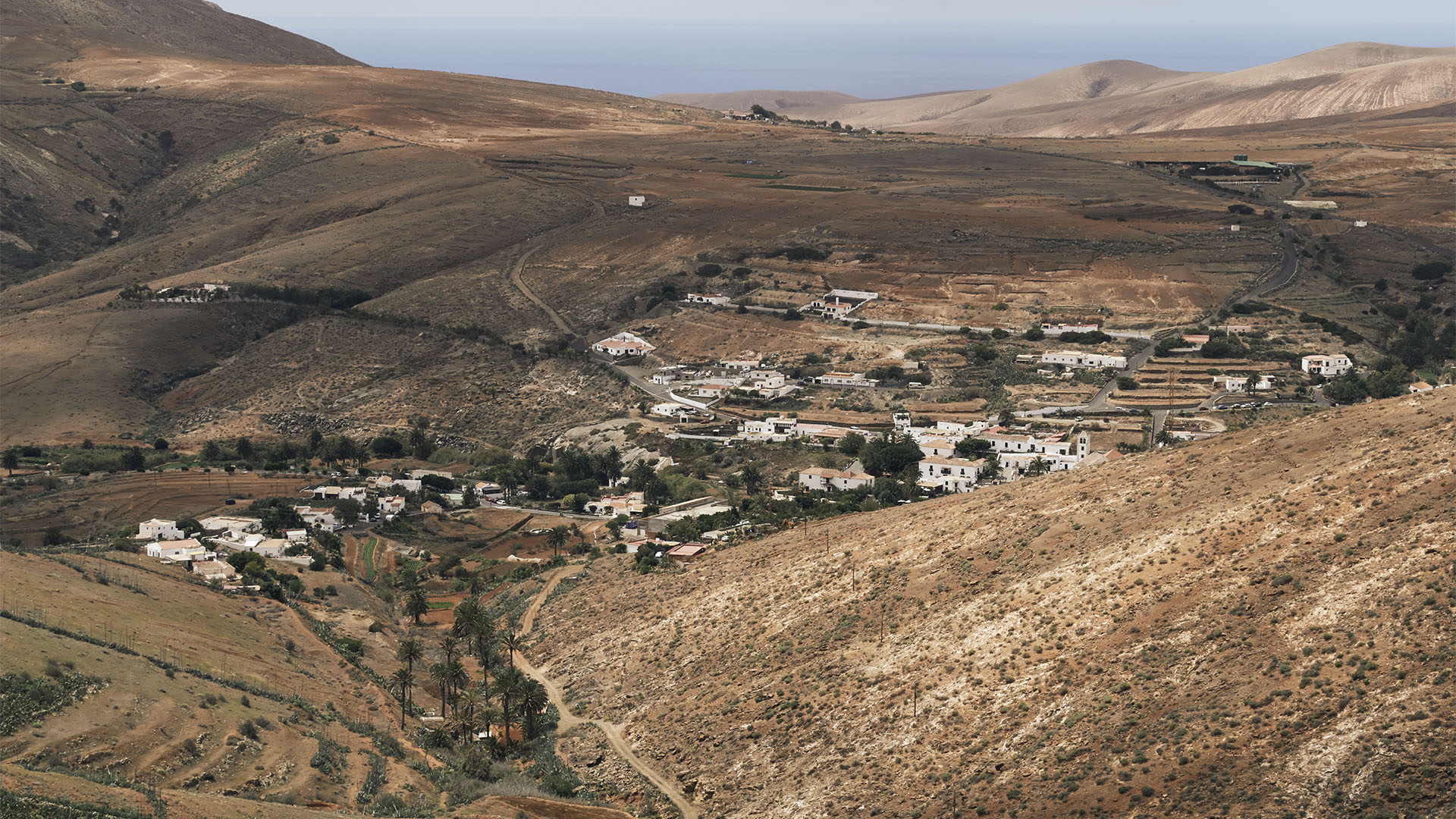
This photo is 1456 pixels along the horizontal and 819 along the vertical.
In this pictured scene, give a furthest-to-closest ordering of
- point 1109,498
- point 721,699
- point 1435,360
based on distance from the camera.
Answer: point 1435,360, point 1109,498, point 721,699

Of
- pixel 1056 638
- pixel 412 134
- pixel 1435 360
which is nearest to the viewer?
pixel 1056 638

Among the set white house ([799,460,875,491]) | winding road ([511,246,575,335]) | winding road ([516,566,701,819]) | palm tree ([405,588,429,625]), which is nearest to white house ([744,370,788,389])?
winding road ([511,246,575,335])

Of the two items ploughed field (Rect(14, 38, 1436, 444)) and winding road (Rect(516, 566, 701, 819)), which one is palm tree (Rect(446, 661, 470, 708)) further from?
ploughed field (Rect(14, 38, 1436, 444))

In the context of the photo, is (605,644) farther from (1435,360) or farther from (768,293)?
(768,293)

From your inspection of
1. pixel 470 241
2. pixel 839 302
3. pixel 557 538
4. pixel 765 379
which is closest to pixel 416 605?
pixel 557 538

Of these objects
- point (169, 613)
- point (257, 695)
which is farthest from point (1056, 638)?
point (169, 613)

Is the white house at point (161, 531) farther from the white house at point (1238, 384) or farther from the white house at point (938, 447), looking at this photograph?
the white house at point (1238, 384)
